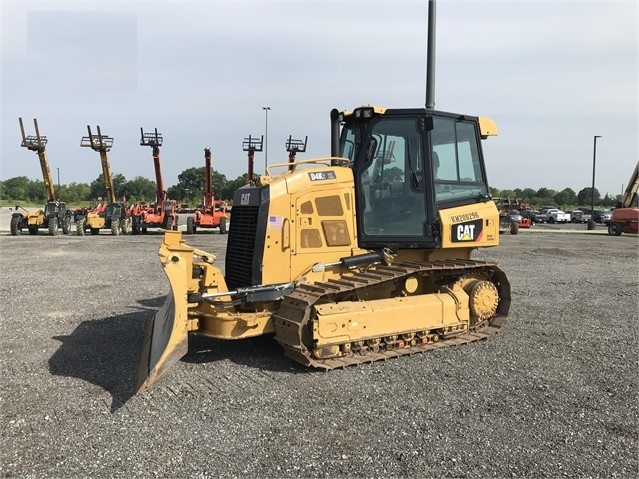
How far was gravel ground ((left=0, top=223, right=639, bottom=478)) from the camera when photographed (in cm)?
375

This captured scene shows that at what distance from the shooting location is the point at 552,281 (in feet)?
40.8

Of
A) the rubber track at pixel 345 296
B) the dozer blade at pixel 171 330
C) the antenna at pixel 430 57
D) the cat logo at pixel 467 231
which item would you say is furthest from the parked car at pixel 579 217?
the dozer blade at pixel 171 330

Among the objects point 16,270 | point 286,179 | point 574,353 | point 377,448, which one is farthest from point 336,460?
point 16,270

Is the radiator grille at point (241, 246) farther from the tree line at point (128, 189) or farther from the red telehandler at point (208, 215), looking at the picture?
the tree line at point (128, 189)

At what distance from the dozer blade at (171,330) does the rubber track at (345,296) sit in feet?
3.81

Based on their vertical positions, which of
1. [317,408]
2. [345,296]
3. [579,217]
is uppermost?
[345,296]

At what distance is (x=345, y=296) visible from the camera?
6367 mm

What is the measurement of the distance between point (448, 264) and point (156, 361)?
13.1 feet

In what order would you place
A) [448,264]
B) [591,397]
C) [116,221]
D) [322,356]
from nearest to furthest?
[591,397], [322,356], [448,264], [116,221]

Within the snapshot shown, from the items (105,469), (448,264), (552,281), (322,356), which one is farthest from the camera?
(552,281)

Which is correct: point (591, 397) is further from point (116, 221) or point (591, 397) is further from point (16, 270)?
point (116, 221)

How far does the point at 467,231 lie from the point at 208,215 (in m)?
23.6

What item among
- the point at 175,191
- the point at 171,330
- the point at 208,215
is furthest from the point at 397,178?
the point at 175,191

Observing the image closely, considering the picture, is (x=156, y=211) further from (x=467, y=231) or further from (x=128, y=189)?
(x=128, y=189)
